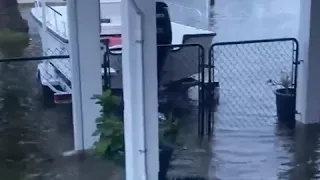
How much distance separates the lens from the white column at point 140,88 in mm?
4680

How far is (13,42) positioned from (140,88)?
13.2 metres

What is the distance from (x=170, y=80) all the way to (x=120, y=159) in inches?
207

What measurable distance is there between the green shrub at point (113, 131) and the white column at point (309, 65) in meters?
3.34

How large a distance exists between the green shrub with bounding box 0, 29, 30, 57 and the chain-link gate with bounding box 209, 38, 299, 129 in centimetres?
537

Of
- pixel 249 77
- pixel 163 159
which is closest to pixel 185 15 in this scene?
pixel 249 77

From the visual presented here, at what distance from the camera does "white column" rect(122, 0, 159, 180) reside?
4.68m

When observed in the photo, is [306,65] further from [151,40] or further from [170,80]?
[151,40]

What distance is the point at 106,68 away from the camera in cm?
823

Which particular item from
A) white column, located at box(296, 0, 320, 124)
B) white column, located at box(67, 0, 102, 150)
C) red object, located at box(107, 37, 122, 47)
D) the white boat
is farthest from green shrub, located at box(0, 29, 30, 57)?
white column, located at box(296, 0, 320, 124)

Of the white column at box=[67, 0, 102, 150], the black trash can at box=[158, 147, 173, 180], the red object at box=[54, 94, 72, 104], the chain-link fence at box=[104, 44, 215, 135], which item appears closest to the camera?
the black trash can at box=[158, 147, 173, 180]

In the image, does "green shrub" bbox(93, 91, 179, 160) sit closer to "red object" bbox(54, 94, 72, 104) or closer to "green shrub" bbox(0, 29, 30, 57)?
"red object" bbox(54, 94, 72, 104)

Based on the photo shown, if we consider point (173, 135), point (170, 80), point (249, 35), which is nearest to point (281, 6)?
A: point (249, 35)

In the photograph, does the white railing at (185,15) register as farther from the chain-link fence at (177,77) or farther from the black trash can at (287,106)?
the black trash can at (287,106)

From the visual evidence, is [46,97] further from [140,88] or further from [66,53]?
[140,88]
